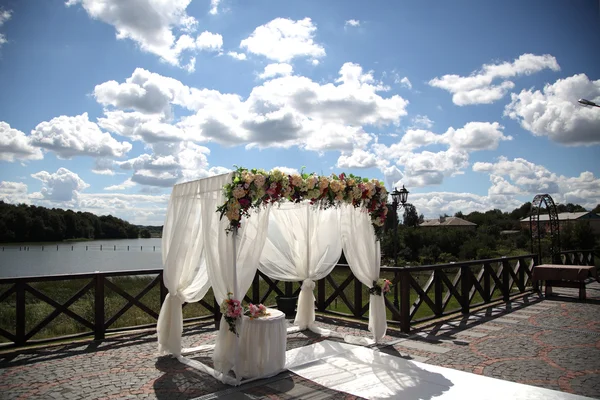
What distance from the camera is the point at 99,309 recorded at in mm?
6848

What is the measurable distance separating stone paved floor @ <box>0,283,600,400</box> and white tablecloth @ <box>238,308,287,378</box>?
17 centimetres

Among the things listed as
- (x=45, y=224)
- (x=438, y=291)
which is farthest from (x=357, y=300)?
(x=45, y=224)

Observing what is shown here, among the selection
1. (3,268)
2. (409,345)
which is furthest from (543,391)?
(3,268)

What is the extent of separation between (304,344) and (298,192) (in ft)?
7.69

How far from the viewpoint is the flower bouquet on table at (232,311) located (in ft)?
16.3

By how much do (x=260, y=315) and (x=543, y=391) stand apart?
124 inches

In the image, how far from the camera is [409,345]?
20.6 ft

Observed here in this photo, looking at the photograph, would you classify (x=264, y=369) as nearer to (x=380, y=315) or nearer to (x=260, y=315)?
(x=260, y=315)

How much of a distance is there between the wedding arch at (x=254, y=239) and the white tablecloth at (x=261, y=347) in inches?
5.6

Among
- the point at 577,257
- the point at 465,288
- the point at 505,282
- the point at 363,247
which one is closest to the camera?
the point at 363,247

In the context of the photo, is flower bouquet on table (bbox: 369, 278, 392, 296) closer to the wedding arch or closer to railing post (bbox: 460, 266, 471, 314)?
the wedding arch

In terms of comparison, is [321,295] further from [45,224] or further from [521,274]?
[45,224]

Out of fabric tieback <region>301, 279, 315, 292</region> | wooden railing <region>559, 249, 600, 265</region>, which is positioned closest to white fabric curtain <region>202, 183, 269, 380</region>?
fabric tieback <region>301, 279, 315, 292</region>

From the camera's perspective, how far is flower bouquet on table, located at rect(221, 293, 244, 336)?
4.97m
